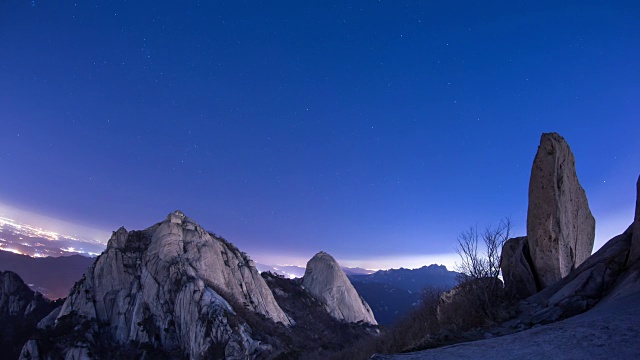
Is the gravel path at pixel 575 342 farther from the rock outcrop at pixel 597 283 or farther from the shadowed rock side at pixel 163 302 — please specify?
the shadowed rock side at pixel 163 302

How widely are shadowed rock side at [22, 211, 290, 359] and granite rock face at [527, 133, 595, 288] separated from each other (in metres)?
30.6

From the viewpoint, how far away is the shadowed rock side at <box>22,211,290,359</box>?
39263 millimetres

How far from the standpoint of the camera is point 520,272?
688 inches

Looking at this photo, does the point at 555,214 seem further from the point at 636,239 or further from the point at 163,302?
the point at 163,302

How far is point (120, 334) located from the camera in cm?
4569

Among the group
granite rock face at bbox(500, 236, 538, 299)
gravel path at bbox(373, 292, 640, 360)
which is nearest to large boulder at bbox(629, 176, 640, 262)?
gravel path at bbox(373, 292, 640, 360)

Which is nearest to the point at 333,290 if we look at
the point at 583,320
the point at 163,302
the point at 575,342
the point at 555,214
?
the point at 163,302

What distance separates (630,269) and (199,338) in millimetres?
40161

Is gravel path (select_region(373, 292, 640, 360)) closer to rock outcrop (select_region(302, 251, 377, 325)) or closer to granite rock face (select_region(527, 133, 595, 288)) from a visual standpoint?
granite rock face (select_region(527, 133, 595, 288))

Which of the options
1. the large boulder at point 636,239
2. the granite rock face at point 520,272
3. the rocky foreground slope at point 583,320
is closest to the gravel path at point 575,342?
the rocky foreground slope at point 583,320

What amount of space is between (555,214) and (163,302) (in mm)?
47907

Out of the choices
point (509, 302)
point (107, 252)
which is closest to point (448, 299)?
point (509, 302)

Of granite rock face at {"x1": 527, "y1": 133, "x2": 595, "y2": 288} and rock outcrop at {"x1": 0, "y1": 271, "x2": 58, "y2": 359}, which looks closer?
granite rock face at {"x1": 527, "y1": 133, "x2": 595, "y2": 288}

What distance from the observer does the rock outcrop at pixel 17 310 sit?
6047 cm
